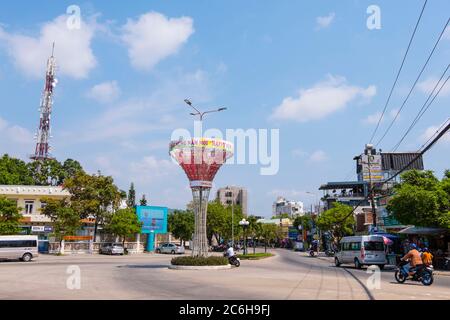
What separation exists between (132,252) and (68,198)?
11.4 meters

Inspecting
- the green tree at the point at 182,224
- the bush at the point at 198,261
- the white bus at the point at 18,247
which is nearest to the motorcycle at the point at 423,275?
the bush at the point at 198,261

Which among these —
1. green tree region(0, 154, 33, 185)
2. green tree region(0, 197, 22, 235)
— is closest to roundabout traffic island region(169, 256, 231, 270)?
green tree region(0, 197, 22, 235)

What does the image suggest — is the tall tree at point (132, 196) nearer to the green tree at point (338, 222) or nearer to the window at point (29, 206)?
the window at point (29, 206)

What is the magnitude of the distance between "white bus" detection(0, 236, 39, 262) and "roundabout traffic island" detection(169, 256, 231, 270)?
17.4m

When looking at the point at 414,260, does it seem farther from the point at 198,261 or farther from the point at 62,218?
the point at 62,218

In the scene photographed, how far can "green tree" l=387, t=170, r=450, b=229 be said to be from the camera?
1111 inches

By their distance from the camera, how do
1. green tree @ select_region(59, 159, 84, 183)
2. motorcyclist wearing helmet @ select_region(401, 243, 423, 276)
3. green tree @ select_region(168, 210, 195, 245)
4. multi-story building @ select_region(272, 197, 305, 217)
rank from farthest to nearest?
multi-story building @ select_region(272, 197, 305, 217) → green tree @ select_region(59, 159, 84, 183) → green tree @ select_region(168, 210, 195, 245) → motorcyclist wearing helmet @ select_region(401, 243, 423, 276)

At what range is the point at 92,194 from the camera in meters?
53.2

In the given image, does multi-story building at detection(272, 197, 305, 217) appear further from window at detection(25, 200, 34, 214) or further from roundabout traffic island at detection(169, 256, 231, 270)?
roundabout traffic island at detection(169, 256, 231, 270)

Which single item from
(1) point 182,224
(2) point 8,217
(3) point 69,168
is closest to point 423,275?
(2) point 8,217

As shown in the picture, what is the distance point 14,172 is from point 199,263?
58.2 meters

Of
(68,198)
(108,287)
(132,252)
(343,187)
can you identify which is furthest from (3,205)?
(343,187)
